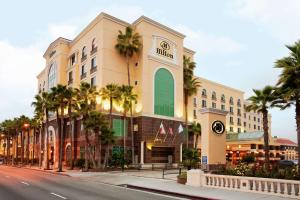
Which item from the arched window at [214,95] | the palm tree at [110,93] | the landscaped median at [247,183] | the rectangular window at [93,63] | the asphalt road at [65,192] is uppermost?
the rectangular window at [93,63]

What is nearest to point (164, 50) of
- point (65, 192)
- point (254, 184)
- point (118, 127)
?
point (118, 127)

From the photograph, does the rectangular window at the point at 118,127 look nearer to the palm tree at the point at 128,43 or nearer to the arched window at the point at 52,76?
the palm tree at the point at 128,43

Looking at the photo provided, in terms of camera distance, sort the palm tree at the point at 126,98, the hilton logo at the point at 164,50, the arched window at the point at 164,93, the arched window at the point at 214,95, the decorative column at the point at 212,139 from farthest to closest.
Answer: the arched window at the point at 214,95, the hilton logo at the point at 164,50, the arched window at the point at 164,93, the palm tree at the point at 126,98, the decorative column at the point at 212,139

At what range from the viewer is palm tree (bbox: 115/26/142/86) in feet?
185

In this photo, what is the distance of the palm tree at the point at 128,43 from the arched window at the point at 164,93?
229 inches

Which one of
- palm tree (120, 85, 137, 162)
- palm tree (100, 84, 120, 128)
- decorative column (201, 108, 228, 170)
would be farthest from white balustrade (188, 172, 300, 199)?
palm tree (120, 85, 137, 162)

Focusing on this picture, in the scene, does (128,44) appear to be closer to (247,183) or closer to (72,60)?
(72,60)

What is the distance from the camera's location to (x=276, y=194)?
18.3 metres

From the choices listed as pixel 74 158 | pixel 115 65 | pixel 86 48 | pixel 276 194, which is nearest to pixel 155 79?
pixel 115 65

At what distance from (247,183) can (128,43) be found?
131 feet

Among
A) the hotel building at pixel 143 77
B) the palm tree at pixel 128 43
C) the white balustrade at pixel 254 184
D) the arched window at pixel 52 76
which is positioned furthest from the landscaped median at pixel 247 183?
the arched window at pixel 52 76

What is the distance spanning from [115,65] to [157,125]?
484 inches

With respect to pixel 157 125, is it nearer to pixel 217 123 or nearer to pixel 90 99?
pixel 90 99

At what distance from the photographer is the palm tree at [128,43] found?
185ft
